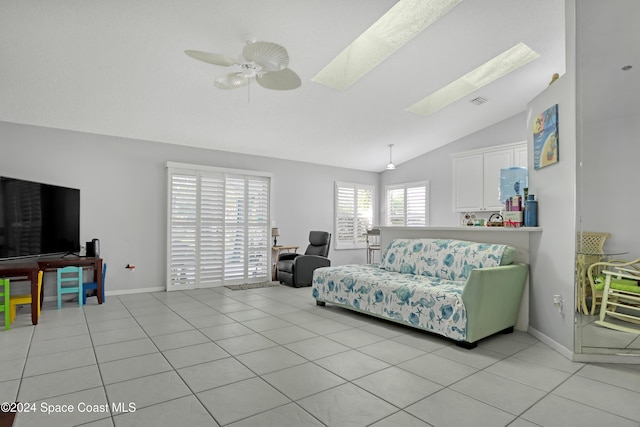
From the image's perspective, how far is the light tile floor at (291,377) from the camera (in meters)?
1.93

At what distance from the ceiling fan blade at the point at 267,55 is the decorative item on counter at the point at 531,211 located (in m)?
2.71

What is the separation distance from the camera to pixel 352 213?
320 inches

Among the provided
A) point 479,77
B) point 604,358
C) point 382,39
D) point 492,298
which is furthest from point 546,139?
point 479,77

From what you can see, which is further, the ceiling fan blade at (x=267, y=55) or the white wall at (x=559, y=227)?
the white wall at (x=559, y=227)

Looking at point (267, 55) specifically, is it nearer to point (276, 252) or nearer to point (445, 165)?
point (276, 252)

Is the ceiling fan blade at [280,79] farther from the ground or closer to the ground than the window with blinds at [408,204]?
farther from the ground

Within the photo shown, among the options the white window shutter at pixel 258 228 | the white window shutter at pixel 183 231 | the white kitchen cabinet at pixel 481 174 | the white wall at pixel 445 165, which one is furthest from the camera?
the white window shutter at pixel 258 228

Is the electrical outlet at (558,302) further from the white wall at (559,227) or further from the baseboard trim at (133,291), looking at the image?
the baseboard trim at (133,291)

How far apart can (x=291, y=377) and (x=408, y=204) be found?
6037 mm

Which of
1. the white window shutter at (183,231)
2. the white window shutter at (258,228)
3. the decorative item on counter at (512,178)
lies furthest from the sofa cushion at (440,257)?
the white window shutter at (183,231)

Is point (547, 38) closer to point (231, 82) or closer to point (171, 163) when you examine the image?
point (231, 82)

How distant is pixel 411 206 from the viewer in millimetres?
7785

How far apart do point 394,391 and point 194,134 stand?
15.8 feet

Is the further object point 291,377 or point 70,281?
point 70,281
